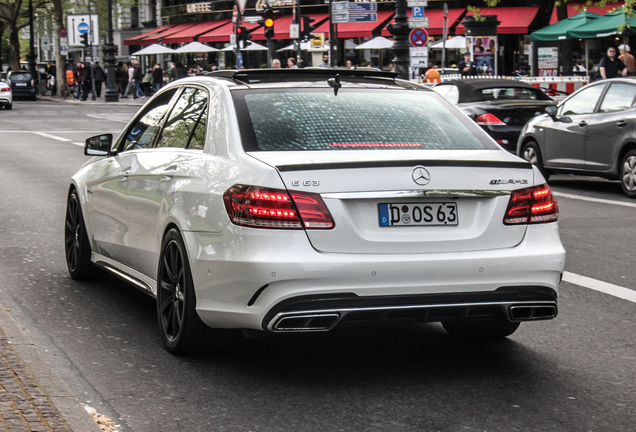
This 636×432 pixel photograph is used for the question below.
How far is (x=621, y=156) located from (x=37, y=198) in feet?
24.4

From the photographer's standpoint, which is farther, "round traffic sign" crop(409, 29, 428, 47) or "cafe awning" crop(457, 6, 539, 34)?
"cafe awning" crop(457, 6, 539, 34)

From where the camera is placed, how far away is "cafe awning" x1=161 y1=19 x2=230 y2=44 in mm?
59625

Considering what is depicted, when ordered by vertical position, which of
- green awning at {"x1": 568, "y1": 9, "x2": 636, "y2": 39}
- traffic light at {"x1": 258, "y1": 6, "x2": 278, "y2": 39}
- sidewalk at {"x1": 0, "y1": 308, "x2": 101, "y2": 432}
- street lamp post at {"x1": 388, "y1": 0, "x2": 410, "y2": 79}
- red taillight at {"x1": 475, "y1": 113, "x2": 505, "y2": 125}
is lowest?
sidewalk at {"x1": 0, "y1": 308, "x2": 101, "y2": 432}

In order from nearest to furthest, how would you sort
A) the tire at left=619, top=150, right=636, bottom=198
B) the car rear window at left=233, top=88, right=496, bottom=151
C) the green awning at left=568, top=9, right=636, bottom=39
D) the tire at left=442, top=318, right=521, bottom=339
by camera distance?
the car rear window at left=233, top=88, right=496, bottom=151, the tire at left=442, top=318, right=521, bottom=339, the tire at left=619, top=150, right=636, bottom=198, the green awning at left=568, top=9, right=636, bottom=39

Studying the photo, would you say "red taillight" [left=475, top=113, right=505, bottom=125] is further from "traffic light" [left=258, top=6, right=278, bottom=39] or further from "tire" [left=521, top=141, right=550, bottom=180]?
"traffic light" [left=258, top=6, right=278, bottom=39]

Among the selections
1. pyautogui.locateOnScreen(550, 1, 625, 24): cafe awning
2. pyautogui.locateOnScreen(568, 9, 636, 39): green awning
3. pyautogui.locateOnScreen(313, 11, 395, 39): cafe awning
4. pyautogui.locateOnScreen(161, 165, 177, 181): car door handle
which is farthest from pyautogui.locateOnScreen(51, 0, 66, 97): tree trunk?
pyautogui.locateOnScreen(161, 165, 177, 181): car door handle

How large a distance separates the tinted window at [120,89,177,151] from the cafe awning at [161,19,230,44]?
52.3 m

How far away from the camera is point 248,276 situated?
15.1 ft

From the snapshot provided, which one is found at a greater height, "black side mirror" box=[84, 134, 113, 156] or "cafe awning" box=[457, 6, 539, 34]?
"cafe awning" box=[457, 6, 539, 34]

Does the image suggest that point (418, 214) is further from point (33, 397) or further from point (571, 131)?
point (571, 131)

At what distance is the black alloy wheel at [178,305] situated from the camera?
5.09 m

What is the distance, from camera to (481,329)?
5754mm

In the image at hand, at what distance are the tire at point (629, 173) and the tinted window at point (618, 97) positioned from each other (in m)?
0.69

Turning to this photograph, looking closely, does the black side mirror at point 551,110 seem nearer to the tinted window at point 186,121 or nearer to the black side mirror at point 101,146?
the black side mirror at point 101,146
